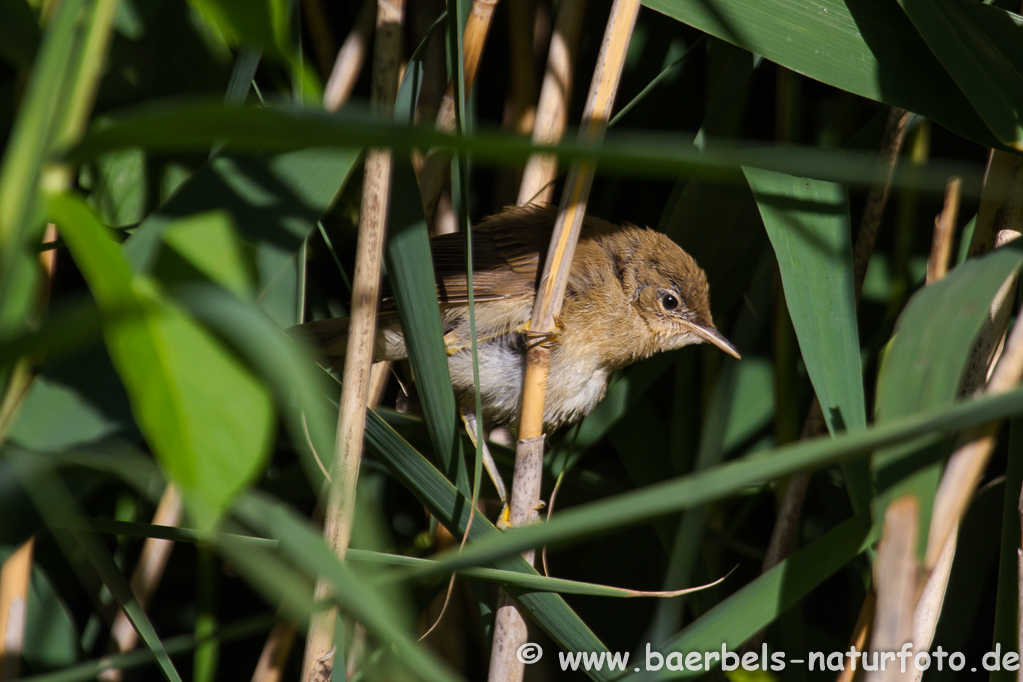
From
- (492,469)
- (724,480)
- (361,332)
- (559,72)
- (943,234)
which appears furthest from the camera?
(492,469)

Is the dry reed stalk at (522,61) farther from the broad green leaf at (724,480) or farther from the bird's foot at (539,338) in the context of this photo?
the broad green leaf at (724,480)

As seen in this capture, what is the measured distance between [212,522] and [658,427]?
1571 mm

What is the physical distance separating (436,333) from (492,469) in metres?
0.56

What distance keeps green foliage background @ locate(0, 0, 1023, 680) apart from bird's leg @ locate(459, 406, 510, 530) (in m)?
0.12

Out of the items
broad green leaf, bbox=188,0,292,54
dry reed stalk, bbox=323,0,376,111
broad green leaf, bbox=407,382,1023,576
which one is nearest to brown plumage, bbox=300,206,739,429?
dry reed stalk, bbox=323,0,376,111

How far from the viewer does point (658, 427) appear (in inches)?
74.4

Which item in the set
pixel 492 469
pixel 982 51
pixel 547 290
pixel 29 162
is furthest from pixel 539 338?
pixel 29 162

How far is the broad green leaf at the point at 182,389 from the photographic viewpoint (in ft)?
1.37

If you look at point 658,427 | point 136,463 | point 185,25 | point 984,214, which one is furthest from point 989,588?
point 185,25

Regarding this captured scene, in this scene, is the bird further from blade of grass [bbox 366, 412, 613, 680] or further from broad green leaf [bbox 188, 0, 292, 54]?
broad green leaf [bbox 188, 0, 292, 54]

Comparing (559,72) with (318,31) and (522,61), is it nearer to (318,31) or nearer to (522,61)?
(522,61)

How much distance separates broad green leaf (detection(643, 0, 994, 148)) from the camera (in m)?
1.25

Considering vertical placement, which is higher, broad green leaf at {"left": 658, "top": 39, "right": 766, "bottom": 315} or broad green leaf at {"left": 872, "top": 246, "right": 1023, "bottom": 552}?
broad green leaf at {"left": 658, "top": 39, "right": 766, "bottom": 315}

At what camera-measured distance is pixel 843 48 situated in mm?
1253
